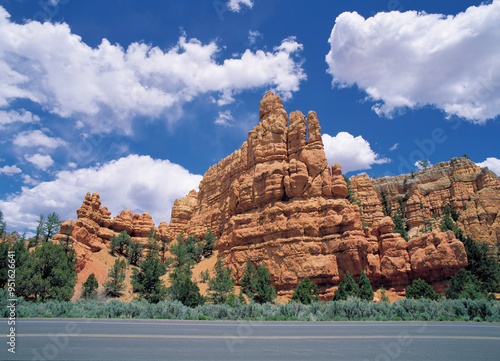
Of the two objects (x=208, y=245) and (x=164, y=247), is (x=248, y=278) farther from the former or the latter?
(x=164, y=247)

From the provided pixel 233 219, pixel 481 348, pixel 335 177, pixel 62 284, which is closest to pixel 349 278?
pixel 335 177

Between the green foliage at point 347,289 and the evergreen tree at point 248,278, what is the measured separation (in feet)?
31.3

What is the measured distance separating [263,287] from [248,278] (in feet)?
13.3

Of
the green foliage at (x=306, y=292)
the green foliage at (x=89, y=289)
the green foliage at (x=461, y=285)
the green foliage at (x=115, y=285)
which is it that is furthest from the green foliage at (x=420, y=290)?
the green foliage at (x=89, y=289)

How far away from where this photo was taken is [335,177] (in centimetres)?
4181

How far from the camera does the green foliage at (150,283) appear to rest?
33.7 meters

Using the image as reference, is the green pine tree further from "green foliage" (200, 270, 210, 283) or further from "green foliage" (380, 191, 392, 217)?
"green foliage" (380, 191, 392, 217)

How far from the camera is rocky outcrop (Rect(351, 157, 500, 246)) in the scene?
64.2 metres

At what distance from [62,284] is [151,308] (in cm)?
1876

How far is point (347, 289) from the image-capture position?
1297 inches

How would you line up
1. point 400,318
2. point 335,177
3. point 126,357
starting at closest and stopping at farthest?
point 126,357
point 400,318
point 335,177

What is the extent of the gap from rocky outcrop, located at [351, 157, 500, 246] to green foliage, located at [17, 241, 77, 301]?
187 ft

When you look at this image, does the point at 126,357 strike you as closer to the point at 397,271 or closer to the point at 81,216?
the point at 397,271

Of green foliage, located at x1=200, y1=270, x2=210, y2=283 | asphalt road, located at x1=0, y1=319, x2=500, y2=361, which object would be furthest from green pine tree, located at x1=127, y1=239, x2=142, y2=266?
asphalt road, located at x1=0, y1=319, x2=500, y2=361
